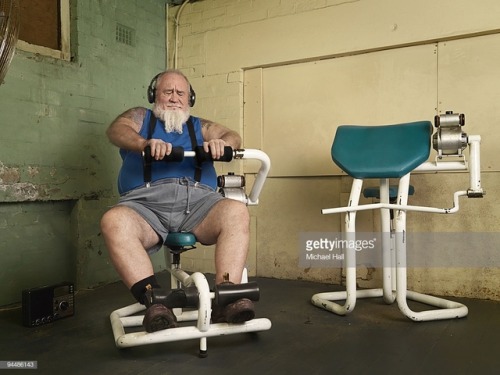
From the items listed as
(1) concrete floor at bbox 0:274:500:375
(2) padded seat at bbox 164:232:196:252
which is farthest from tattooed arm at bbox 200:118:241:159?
(1) concrete floor at bbox 0:274:500:375

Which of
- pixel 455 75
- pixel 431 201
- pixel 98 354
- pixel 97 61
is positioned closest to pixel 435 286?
pixel 431 201

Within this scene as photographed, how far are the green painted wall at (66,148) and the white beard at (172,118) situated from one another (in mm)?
948

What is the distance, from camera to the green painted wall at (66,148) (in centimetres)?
272

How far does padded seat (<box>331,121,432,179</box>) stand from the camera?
2344 millimetres

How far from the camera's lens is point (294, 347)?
200cm

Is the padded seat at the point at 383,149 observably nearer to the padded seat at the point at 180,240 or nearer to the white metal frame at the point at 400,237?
the white metal frame at the point at 400,237

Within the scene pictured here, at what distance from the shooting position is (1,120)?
8.66 ft

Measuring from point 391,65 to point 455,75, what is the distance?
0.43m

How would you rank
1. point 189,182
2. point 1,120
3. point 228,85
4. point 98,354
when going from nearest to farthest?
point 98,354 < point 189,182 < point 1,120 < point 228,85

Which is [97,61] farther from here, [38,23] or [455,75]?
[455,75]

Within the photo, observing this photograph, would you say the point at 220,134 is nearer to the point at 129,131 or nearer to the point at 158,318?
the point at 129,131

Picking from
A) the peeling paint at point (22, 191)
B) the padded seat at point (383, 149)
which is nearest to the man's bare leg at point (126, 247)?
the peeling paint at point (22, 191)

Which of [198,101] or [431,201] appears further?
[198,101]

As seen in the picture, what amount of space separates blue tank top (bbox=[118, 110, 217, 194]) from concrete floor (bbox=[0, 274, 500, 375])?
0.78m
